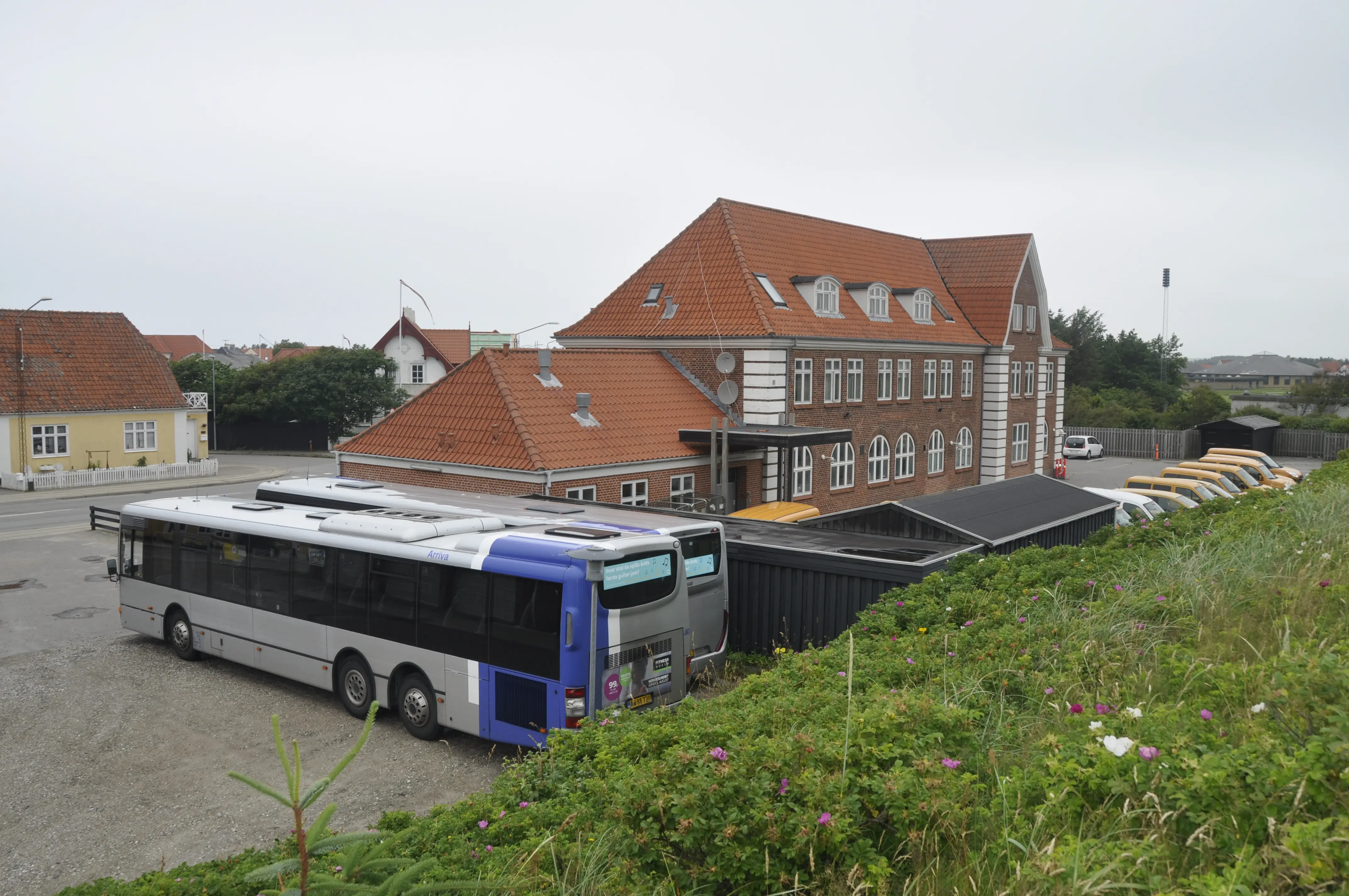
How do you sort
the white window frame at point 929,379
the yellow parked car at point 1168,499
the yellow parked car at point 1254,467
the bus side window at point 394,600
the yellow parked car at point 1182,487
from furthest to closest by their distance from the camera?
the white window frame at point 929,379, the yellow parked car at point 1254,467, the yellow parked car at point 1182,487, the yellow parked car at point 1168,499, the bus side window at point 394,600

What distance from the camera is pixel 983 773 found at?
569cm

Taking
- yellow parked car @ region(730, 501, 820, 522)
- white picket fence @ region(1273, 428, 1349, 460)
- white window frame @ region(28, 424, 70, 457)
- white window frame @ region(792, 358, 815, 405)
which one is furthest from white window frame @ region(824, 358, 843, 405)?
white picket fence @ region(1273, 428, 1349, 460)

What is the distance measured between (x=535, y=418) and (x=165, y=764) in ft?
44.1

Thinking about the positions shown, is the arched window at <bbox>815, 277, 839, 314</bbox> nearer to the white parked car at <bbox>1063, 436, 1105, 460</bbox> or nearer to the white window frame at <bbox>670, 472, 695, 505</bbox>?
the white window frame at <bbox>670, 472, 695, 505</bbox>

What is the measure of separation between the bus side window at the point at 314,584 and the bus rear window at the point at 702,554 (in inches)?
179

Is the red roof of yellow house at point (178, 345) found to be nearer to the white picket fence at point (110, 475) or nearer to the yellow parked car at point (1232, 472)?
the white picket fence at point (110, 475)

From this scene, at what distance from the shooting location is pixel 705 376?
1196 inches

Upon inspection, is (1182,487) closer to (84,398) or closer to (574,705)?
(574,705)

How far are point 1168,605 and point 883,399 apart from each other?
27.4m

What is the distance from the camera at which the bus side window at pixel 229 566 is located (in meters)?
14.8

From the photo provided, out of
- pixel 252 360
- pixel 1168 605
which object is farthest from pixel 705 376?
pixel 252 360

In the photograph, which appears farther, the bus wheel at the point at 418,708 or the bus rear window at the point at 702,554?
the bus rear window at the point at 702,554

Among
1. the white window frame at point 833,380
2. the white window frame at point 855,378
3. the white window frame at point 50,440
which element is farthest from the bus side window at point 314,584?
the white window frame at point 50,440

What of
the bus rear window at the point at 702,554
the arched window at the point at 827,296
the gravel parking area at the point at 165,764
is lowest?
the gravel parking area at the point at 165,764
